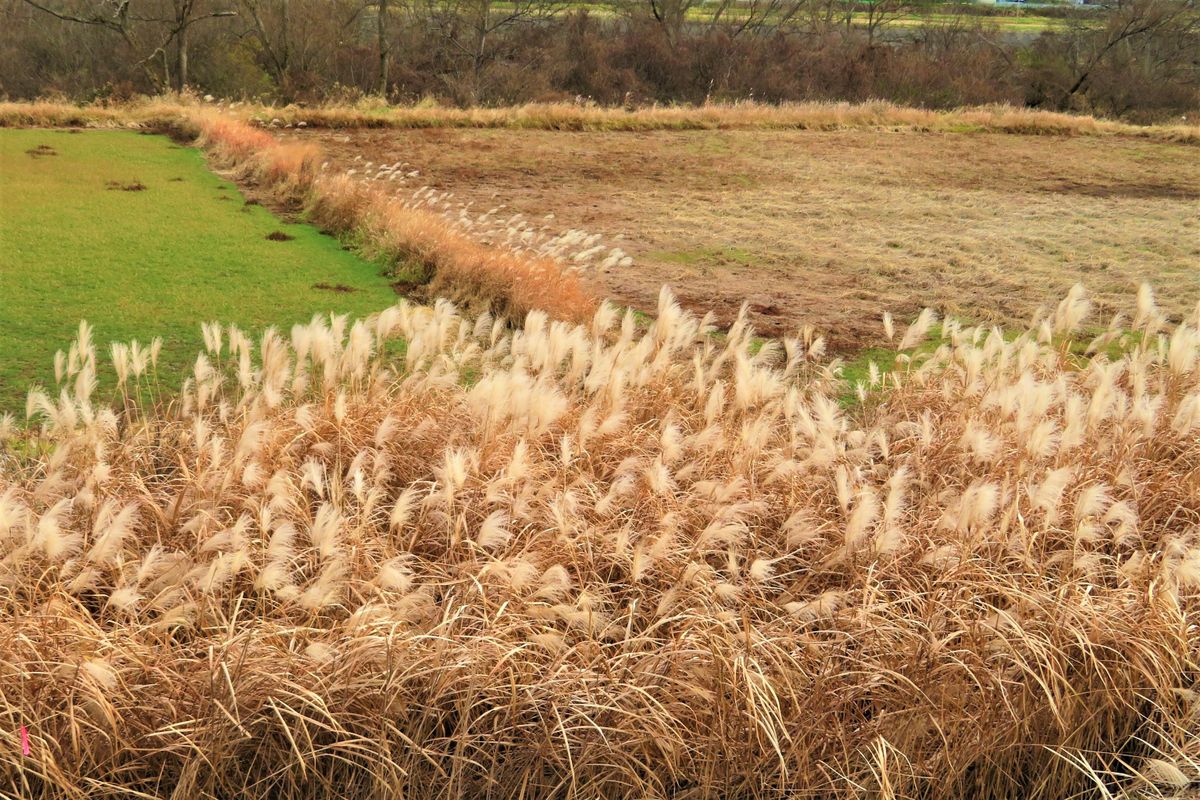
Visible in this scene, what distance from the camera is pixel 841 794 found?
91.3 inches

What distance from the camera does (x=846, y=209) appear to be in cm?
1020

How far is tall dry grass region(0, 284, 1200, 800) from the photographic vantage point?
2260 mm

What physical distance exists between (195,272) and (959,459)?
4.68 metres

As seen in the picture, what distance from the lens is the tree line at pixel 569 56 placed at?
25672 millimetres

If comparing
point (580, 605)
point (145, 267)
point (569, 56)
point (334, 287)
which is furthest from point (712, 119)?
point (580, 605)

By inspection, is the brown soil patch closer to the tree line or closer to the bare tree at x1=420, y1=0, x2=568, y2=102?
the tree line

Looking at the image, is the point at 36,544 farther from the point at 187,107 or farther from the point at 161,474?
the point at 187,107

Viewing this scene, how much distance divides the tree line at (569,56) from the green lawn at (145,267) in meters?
14.8

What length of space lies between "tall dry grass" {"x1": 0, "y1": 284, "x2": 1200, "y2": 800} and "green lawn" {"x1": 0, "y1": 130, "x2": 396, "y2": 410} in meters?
1.51

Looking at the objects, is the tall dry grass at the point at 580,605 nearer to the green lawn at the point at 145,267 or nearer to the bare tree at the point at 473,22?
the green lawn at the point at 145,267

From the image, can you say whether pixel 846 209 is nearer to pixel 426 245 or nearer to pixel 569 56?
pixel 426 245

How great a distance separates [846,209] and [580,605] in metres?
8.37

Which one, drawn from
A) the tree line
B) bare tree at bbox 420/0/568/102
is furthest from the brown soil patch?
bare tree at bbox 420/0/568/102

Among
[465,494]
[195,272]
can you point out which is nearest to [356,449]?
[465,494]
